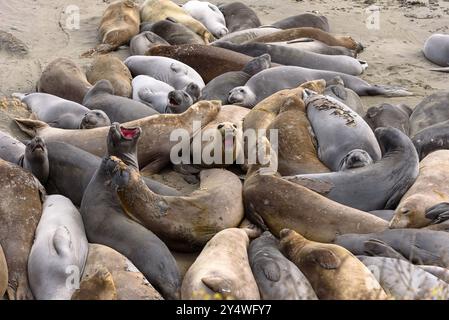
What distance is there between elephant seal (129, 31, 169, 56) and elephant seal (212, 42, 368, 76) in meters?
0.78

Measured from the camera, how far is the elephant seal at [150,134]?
6.27 m

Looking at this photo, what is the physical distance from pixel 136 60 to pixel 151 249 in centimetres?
402

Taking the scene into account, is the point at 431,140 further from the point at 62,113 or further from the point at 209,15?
the point at 209,15

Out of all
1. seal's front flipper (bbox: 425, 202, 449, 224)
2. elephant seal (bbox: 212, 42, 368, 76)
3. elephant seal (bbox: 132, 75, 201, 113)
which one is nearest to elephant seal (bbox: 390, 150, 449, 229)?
seal's front flipper (bbox: 425, 202, 449, 224)

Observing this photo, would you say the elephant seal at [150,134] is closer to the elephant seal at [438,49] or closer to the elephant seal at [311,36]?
the elephant seal at [311,36]

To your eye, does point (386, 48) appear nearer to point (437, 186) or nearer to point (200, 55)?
point (200, 55)

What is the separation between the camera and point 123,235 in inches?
195

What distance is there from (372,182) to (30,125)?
2.84m

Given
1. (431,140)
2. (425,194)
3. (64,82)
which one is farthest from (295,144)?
(64,82)

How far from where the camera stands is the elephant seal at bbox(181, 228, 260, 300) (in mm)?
4316

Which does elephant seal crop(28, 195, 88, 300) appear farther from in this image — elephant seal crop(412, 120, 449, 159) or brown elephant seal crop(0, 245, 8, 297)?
elephant seal crop(412, 120, 449, 159)

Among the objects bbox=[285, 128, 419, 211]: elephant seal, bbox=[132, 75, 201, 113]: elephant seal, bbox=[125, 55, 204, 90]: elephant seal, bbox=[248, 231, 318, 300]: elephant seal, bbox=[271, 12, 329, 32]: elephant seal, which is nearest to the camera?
bbox=[248, 231, 318, 300]: elephant seal

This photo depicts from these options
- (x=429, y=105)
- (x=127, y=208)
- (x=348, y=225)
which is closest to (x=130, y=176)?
(x=127, y=208)
